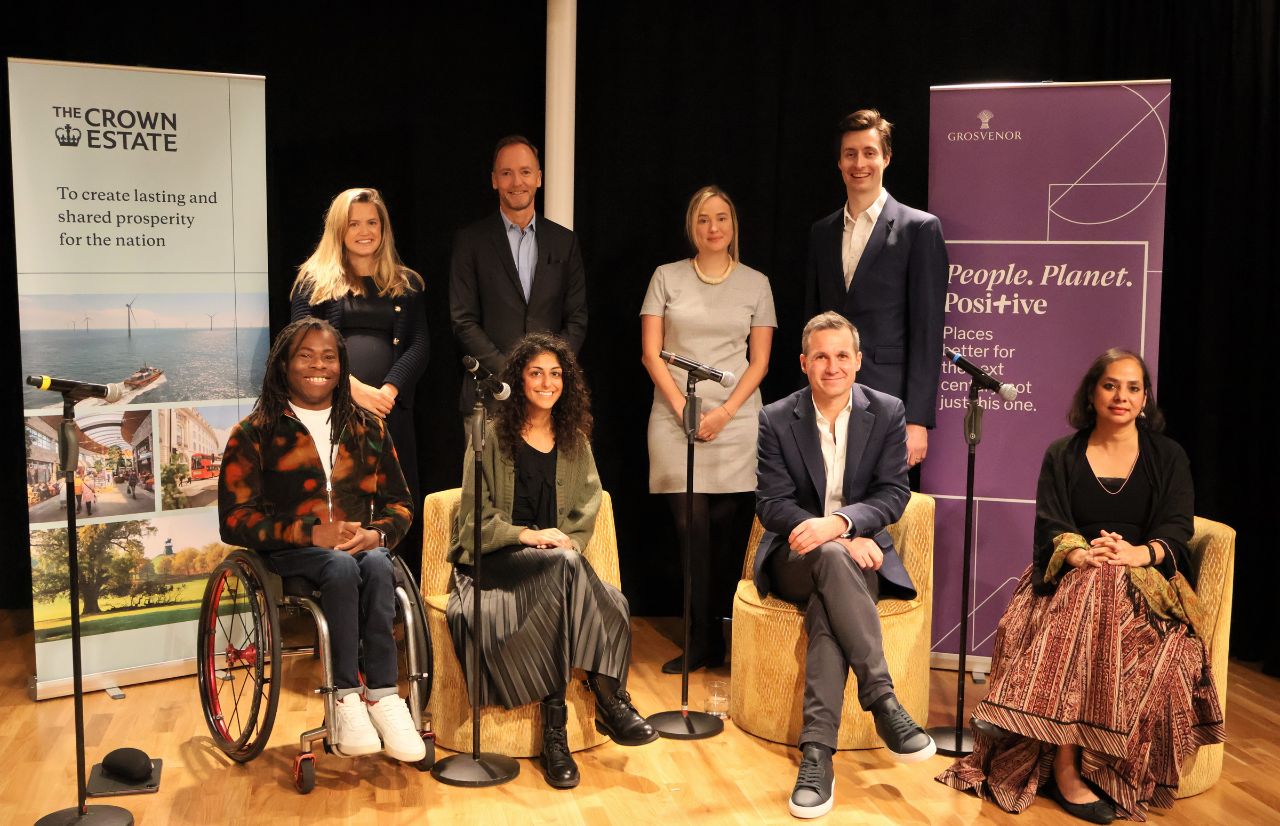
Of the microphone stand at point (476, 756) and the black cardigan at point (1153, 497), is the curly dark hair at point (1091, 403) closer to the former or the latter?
the black cardigan at point (1153, 497)

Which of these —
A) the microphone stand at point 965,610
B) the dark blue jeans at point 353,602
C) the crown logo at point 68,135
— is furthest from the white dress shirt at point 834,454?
the crown logo at point 68,135

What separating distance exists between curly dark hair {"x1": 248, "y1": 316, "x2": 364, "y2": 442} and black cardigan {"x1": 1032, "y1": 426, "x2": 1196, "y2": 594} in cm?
198

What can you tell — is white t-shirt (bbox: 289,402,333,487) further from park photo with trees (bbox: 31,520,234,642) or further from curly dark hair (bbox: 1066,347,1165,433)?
curly dark hair (bbox: 1066,347,1165,433)

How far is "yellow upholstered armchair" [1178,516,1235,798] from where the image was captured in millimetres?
3387

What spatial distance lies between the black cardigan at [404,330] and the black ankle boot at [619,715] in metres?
1.29

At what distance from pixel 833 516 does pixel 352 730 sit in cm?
144

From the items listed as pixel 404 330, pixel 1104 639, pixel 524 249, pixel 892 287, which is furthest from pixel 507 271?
pixel 1104 639

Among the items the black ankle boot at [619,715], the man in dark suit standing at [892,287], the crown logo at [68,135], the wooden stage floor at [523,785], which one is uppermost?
the crown logo at [68,135]

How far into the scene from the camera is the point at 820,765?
129 inches

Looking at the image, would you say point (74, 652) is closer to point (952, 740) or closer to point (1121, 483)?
point (952, 740)

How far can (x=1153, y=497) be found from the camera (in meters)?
3.44

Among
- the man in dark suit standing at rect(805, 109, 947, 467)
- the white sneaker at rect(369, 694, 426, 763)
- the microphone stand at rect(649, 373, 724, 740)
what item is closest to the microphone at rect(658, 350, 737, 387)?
the microphone stand at rect(649, 373, 724, 740)

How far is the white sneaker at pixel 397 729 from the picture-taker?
127 inches

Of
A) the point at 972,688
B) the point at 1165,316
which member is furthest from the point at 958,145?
the point at 972,688
